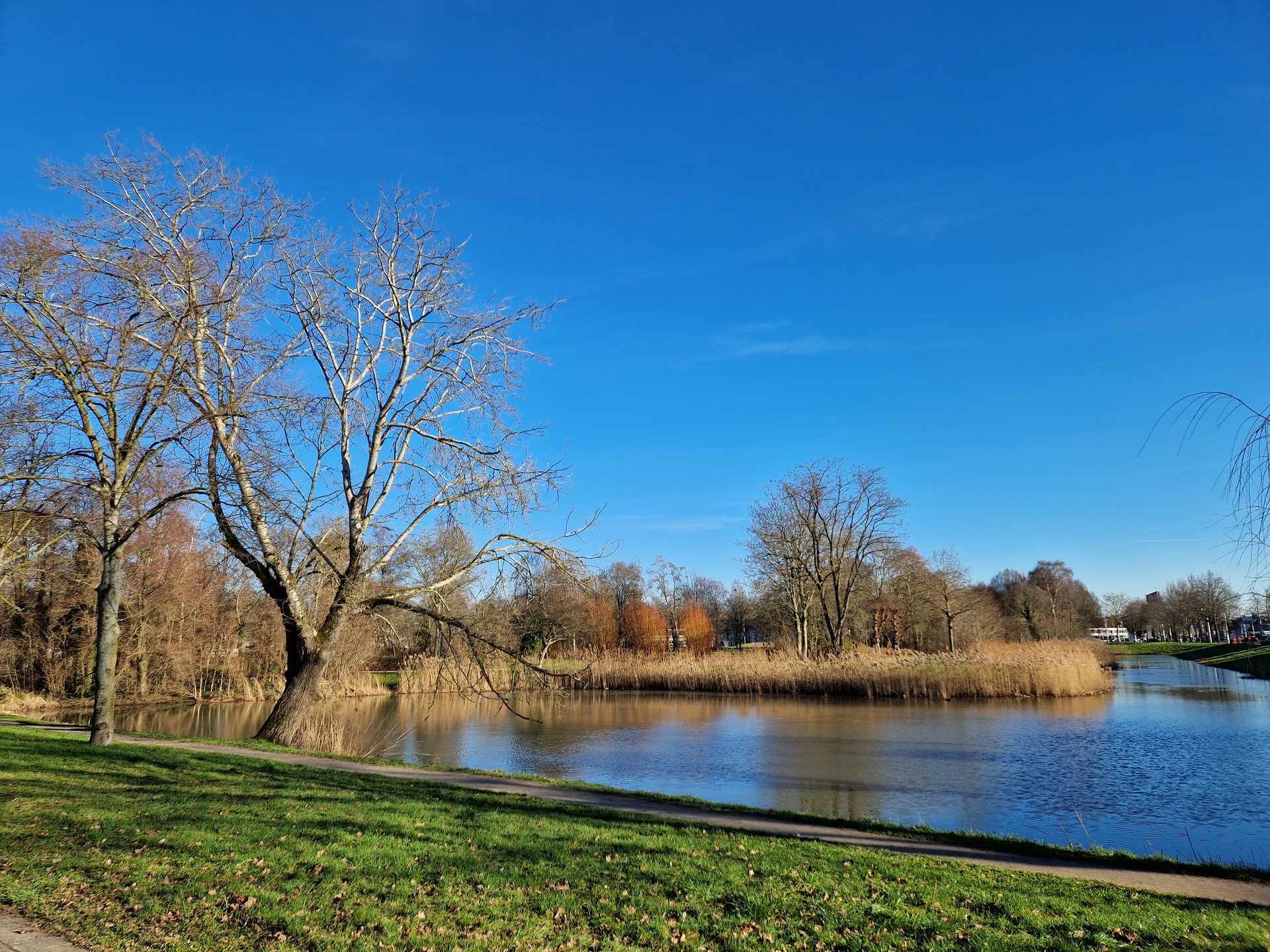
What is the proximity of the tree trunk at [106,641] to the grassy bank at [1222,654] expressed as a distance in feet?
174

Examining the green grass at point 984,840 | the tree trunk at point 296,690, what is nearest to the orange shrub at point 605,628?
the tree trunk at point 296,690

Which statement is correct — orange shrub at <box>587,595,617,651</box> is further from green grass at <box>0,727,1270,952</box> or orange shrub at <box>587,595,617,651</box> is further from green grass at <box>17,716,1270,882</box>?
green grass at <box>0,727,1270,952</box>

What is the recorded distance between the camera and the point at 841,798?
12859 mm

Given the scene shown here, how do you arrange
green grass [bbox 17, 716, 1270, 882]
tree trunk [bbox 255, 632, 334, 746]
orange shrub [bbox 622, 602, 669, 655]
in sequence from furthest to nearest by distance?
orange shrub [bbox 622, 602, 669, 655] < tree trunk [bbox 255, 632, 334, 746] < green grass [bbox 17, 716, 1270, 882]

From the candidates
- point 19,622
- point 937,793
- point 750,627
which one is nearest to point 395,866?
point 937,793

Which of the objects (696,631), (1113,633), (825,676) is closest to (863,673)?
(825,676)

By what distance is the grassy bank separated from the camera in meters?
46.4

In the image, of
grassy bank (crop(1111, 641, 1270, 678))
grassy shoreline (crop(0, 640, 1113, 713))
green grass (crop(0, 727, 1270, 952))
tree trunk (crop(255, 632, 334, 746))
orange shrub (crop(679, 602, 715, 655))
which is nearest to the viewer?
green grass (crop(0, 727, 1270, 952))

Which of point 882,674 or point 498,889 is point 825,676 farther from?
point 498,889

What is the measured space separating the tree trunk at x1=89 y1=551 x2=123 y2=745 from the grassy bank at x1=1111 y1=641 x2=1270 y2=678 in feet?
174

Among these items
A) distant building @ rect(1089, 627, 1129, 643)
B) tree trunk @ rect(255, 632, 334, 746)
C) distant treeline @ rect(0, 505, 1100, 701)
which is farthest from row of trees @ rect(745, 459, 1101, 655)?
distant building @ rect(1089, 627, 1129, 643)

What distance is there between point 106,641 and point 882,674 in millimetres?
25915

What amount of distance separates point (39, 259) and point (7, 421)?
2355mm

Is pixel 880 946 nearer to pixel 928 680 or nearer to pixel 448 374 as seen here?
pixel 448 374
